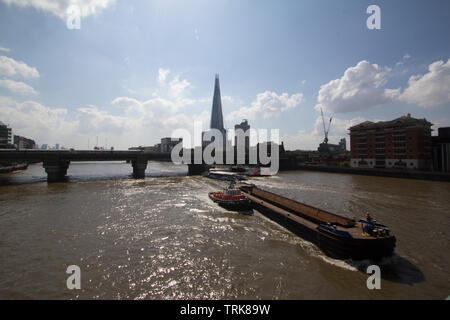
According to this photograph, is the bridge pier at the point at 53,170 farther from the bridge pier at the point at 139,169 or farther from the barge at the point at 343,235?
the barge at the point at 343,235

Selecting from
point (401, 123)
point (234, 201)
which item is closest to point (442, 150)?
point (401, 123)

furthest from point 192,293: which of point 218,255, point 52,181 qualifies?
point 52,181

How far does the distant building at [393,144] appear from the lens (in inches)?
2904

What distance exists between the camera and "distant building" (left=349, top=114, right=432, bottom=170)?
7375cm

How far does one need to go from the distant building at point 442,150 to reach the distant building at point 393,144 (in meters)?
1.87

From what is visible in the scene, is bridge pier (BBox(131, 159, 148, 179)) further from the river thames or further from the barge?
the barge

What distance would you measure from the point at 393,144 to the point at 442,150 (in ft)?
43.6

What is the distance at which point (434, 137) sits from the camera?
7844 cm

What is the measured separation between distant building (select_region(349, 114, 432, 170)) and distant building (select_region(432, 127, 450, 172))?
1.87m

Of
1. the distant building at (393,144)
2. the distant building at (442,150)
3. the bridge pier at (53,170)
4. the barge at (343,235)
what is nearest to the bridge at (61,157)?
the bridge pier at (53,170)

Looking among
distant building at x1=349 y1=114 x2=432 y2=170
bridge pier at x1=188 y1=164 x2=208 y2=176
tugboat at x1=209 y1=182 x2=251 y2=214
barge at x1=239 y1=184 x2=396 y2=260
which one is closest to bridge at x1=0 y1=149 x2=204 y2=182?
bridge pier at x1=188 y1=164 x2=208 y2=176

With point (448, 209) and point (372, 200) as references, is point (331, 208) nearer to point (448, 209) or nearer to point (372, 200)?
point (372, 200)

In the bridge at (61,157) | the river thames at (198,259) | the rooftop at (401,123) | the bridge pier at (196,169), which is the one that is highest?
the rooftop at (401,123)
